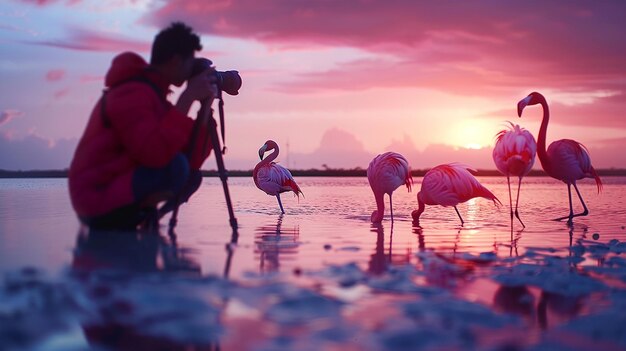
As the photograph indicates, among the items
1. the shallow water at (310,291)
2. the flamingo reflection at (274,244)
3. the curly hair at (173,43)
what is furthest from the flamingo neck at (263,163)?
the curly hair at (173,43)

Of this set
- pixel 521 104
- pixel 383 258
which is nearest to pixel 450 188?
pixel 521 104

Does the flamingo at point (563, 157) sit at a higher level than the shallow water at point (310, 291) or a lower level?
higher

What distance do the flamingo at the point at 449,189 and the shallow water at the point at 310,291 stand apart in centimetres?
262

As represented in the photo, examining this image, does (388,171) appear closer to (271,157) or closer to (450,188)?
(450,188)

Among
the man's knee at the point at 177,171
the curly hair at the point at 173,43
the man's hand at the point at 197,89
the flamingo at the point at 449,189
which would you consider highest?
the curly hair at the point at 173,43

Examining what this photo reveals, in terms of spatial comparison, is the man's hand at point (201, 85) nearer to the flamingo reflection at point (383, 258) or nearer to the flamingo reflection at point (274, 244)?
the flamingo reflection at point (274, 244)

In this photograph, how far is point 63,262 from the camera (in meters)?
3.95

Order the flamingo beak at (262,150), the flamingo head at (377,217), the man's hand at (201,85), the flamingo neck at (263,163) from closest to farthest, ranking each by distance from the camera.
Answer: the man's hand at (201,85) < the flamingo head at (377,217) < the flamingo neck at (263,163) < the flamingo beak at (262,150)

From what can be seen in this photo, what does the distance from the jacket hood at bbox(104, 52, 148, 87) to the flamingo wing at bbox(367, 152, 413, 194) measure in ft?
15.5

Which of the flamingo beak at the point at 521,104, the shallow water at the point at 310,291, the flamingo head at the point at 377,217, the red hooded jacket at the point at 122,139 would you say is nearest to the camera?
the shallow water at the point at 310,291

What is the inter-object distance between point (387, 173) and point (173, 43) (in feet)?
15.1

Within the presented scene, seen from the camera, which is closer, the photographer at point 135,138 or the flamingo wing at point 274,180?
the photographer at point 135,138

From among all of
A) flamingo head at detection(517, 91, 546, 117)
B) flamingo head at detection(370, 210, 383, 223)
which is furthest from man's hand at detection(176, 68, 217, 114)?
flamingo head at detection(517, 91, 546, 117)

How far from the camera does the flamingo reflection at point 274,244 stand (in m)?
4.11
